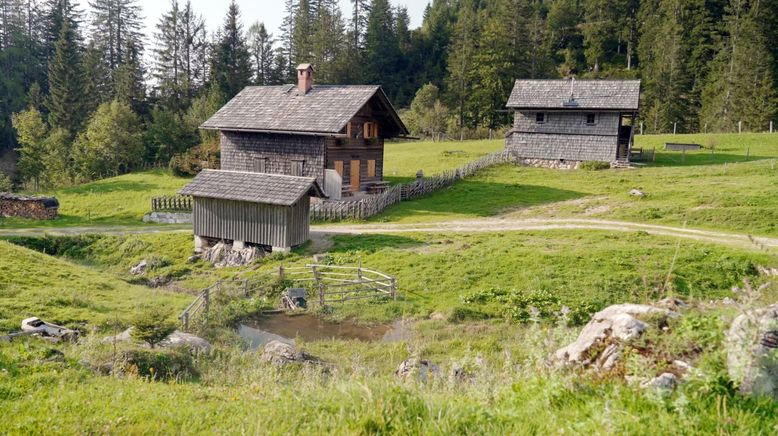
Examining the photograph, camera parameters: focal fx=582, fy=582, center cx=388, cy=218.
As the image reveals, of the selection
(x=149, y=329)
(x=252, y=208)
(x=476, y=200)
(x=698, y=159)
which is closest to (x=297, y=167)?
(x=252, y=208)

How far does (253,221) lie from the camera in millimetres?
27438

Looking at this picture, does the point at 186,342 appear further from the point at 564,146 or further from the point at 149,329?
the point at 564,146

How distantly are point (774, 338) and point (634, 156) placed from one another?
141 feet

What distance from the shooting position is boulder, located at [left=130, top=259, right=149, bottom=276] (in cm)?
2660

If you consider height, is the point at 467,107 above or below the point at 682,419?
above

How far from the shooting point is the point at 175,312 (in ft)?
65.3

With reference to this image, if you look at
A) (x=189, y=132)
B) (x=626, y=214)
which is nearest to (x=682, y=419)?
(x=626, y=214)

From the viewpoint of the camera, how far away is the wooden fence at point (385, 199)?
32.9 m

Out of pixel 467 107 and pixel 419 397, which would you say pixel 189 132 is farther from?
pixel 419 397

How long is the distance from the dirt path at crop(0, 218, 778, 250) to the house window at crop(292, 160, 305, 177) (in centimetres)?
555

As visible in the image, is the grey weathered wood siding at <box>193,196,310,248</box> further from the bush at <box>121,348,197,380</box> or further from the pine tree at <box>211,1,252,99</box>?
the pine tree at <box>211,1,252,99</box>

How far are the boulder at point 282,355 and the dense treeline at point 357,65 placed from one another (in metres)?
38.0

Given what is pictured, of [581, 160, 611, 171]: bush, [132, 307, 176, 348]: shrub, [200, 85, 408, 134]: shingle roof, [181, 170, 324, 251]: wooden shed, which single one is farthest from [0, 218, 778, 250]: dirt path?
[581, 160, 611, 171]: bush

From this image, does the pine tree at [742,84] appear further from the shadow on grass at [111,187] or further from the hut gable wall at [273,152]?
the shadow on grass at [111,187]
